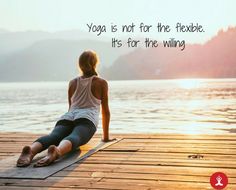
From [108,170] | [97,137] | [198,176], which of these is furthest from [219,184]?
[97,137]

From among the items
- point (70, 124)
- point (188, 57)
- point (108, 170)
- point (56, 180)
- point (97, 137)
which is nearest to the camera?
point (56, 180)

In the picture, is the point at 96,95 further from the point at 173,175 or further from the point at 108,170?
the point at 173,175

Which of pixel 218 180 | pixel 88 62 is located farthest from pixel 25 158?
pixel 218 180

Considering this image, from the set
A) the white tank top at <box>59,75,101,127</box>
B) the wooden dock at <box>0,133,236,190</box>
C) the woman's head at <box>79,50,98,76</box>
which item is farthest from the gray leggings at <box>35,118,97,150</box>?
the woman's head at <box>79,50,98,76</box>

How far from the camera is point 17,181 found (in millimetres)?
4316

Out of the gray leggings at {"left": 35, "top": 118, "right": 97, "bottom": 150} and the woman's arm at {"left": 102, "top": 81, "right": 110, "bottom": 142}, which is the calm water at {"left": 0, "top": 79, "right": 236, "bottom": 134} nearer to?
the woman's arm at {"left": 102, "top": 81, "right": 110, "bottom": 142}

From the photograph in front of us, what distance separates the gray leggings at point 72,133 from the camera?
213 inches

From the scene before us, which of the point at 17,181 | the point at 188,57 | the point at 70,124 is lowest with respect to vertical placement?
the point at 17,181

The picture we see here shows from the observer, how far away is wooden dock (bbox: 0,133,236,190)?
13.5 feet

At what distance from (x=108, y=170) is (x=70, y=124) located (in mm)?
1287

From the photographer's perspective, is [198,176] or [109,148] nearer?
[198,176]

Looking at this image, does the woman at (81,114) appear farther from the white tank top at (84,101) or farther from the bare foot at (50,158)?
the bare foot at (50,158)

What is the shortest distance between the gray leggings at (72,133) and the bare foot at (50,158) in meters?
0.38

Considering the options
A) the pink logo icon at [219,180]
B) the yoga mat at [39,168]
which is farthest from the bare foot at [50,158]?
the pink logo icon at [219,180]
